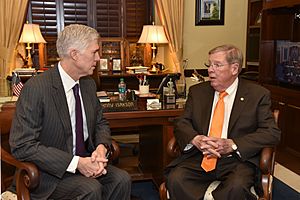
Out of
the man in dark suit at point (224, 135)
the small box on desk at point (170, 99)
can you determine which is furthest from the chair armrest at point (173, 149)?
the small box on desk at point (170, 99)

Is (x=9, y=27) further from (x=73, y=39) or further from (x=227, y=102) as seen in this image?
(x=227, y=102)

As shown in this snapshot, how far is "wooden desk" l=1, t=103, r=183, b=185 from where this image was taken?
9.11 ft

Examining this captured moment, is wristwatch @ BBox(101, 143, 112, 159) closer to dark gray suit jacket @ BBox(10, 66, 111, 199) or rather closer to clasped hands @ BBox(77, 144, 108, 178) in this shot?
clasped hands @ BBox(77, 144, 108, 178)

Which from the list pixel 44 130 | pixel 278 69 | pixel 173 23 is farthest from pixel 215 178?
pixel 173 23

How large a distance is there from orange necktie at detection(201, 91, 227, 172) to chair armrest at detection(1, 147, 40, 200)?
1.04 metres

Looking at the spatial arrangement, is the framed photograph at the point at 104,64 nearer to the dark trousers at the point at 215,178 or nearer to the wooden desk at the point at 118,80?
the wooden desk at the point at 118,80

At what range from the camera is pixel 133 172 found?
3.47m

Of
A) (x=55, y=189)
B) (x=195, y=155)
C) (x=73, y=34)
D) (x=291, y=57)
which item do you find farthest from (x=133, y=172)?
(x=291, y=57)

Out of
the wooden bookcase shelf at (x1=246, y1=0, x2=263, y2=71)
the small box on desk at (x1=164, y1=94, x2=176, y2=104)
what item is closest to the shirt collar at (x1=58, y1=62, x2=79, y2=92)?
the small box on desk at (x1=164, y1=94, x2=176, y2=104)

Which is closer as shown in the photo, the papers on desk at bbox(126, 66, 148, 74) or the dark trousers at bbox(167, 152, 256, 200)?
the dark trousers at bbox(167, 152, 256, 200)

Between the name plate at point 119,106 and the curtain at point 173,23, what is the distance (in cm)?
242

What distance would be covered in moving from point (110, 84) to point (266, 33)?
80.1 inches

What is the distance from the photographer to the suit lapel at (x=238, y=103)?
93.4 inches

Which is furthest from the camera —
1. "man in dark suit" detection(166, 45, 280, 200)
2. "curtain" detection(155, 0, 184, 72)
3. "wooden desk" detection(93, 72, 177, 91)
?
"curtain" detection(155, 0, 184, 72)
